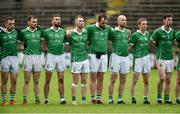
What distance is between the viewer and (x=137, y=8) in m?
33.1

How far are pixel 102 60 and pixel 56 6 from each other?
63.3 feet

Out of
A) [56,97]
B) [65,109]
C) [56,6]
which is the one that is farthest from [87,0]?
[65,109]

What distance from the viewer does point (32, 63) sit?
14852mm

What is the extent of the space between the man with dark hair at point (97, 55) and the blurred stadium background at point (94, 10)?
53.1ft

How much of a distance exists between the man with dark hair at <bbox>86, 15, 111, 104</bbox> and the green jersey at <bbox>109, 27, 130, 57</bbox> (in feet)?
0.83

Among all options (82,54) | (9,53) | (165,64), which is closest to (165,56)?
(165,64)

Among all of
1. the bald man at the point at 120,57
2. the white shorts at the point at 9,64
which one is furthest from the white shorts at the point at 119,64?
the white shorts at the point at 9,64

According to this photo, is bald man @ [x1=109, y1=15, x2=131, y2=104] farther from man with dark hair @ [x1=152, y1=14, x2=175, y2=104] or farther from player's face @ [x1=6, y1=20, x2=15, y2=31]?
player's face @ [x1=6, y1=20, x2=15, y2=31]

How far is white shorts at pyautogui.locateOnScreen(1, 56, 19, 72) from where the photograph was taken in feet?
48.7

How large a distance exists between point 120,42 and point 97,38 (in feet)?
1.91

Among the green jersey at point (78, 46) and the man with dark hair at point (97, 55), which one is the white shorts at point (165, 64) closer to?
the man with dark hair at point (97, 55)

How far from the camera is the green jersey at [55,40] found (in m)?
14.8

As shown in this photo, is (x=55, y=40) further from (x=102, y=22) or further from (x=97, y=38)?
(x=102, y=22)

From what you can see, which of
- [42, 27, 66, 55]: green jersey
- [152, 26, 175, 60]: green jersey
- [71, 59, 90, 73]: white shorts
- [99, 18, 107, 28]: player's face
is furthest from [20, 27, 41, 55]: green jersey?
[152, 26, 175, 60]: green jersey
